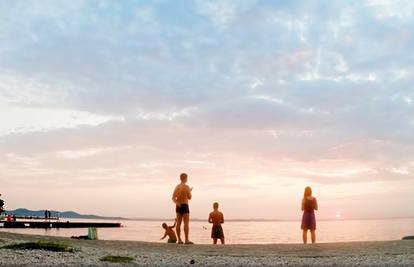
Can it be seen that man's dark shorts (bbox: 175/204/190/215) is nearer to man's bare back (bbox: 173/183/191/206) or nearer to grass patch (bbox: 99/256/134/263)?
man's bare back (bbox: 173/183/191/206)

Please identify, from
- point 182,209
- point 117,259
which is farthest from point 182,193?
point 117,259

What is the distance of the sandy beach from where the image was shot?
38.0 feet

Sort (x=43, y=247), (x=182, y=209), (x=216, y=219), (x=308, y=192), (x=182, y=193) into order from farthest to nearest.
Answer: (x=216, y=219)
(x=308, y=192)
(x=182, y=209)
(x=182, y=193)
(x=43, y=247)

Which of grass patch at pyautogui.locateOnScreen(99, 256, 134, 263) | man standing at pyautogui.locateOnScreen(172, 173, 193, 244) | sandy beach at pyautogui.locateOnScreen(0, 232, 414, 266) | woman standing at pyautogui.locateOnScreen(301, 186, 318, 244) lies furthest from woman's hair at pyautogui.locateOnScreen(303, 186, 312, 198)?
grass patch at pyautogui.locateOnScreen(99, 256, 134, 263)

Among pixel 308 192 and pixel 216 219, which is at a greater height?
pixel 308 192

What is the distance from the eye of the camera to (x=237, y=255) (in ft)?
45.6

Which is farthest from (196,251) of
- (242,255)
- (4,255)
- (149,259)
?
(4,255)

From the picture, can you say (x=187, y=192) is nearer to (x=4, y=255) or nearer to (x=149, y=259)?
(x=149, y=259)

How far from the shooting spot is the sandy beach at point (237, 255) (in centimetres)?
1159

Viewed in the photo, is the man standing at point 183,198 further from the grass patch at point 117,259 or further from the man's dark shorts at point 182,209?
the grass patch at point 117,259

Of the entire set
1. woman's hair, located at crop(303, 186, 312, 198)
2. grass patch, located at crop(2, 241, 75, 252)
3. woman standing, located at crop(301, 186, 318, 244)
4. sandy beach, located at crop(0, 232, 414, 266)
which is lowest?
sandy beach, located at crop(0, 232, 414, 266)

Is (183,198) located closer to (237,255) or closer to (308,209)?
(308,209)

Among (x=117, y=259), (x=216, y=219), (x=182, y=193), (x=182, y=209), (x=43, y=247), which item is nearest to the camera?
(x=117, y=259)

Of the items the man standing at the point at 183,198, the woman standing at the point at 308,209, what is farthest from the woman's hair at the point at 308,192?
the man standing at the point at 183,198
